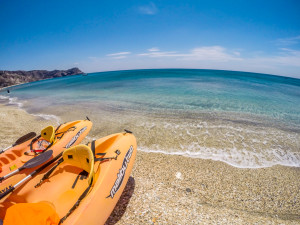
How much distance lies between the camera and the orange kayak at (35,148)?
3637 millimetres

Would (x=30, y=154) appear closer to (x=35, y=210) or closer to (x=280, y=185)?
(x=35, y=210)

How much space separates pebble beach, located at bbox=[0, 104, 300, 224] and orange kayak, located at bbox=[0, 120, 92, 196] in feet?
8.47

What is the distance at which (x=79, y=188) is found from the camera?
3.00 metres

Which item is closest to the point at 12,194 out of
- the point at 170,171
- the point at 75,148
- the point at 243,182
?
the point at 75,148

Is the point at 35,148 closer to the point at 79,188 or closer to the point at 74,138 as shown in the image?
the point at 74,138

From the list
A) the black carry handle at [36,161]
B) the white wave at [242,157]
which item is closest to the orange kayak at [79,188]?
the black carry handle at [36,161]

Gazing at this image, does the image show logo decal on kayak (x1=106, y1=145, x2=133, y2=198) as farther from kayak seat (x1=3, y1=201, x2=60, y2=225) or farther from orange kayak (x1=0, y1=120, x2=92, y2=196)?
orange kayak (x1=0, y1=120, x2=92, y2=196)

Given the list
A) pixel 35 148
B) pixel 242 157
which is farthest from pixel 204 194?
pixel 35 148

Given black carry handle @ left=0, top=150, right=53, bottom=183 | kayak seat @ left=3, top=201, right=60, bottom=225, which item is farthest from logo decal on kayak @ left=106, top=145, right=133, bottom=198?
black carry handle @ left=0, top=150, right=53, bottom=183

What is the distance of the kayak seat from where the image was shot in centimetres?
191

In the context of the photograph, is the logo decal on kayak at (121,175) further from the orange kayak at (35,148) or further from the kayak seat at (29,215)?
the orange kayak at (35,148)

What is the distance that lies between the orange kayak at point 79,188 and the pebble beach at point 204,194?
2.54ft

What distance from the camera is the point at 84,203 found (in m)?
2.45

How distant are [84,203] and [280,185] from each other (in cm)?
593
